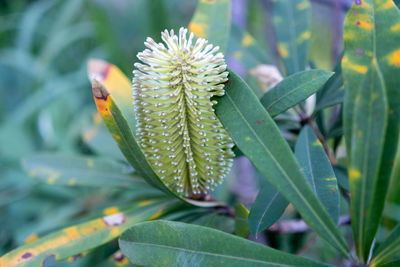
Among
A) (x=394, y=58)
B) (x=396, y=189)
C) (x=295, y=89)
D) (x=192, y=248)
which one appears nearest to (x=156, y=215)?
(x=192, y=248)

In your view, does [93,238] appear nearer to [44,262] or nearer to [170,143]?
[44,262]

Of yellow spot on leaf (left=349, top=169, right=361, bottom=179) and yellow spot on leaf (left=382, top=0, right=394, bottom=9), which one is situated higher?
yellow spot on leaf (left=382, top=0, right=394, bottom=9)

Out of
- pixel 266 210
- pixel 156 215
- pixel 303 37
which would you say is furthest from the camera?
pixel 303 37

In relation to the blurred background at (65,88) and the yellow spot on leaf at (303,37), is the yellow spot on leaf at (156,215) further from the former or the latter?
the yellow spot on leaf at (303,37)

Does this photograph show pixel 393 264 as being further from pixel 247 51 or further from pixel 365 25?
pixel 247 51

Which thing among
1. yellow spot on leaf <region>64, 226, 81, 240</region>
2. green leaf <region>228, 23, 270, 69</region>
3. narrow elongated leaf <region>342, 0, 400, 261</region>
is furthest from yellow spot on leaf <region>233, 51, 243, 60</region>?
yellow spot on leaf <region>64, 226, 81, 240</region>

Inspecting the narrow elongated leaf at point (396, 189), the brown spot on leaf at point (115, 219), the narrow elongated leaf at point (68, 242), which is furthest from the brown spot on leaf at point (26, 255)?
the narrow elongated leaf at point (396, 189)

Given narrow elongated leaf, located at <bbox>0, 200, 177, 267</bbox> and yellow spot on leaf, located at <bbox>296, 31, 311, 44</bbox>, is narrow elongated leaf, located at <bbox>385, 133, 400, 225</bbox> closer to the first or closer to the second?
yellow spot on leaf, located at <bbox>296, 31, 311, 44</bbox>
